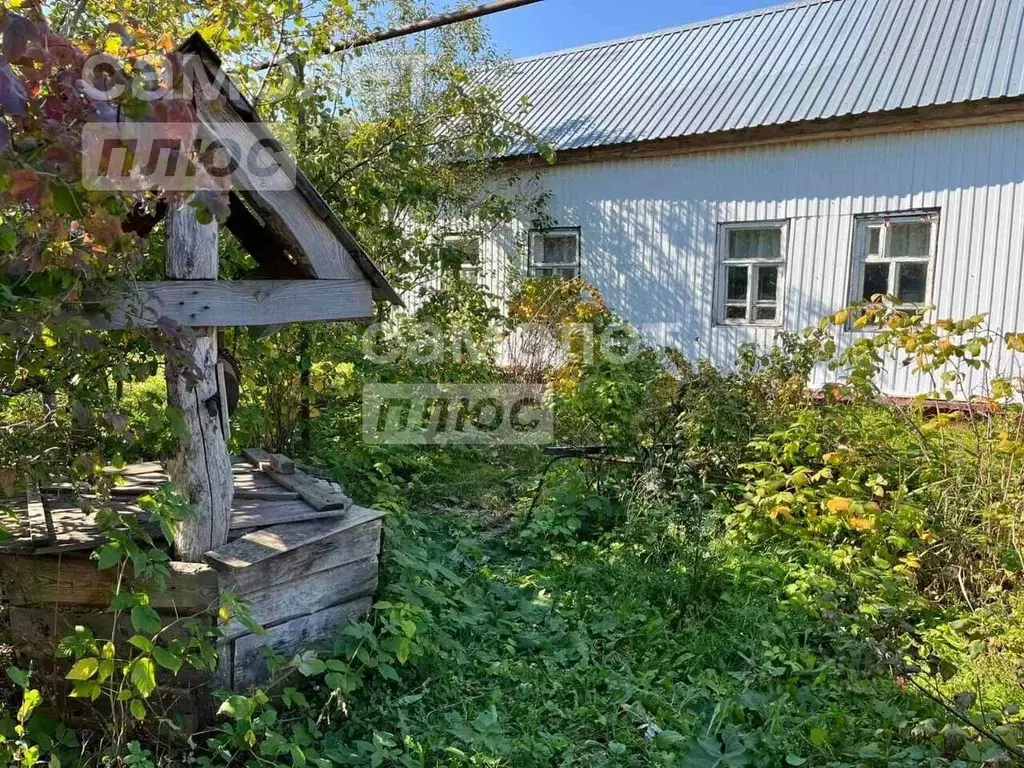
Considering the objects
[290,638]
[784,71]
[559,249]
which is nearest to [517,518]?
[290,638]

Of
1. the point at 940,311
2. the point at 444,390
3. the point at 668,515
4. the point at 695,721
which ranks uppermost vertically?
the point at 940,311

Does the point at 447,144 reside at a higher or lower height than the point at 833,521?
higher

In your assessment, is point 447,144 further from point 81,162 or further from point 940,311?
point 940,311

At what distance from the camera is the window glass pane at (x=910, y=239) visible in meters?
8.72

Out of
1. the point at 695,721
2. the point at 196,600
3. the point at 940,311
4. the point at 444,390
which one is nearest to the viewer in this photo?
the point at 196,600

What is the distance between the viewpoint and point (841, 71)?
966 centimetres

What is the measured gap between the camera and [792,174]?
942 centimetres

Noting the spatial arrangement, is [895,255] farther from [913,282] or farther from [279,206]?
[279,206]

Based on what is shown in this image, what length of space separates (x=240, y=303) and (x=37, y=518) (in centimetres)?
132

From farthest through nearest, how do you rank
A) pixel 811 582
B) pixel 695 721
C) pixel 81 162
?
pixel 811 582, pixel 695 721, pixel 81 162

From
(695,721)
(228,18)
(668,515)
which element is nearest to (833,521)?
(668,515)

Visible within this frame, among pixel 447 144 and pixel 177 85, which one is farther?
pixel 447 144

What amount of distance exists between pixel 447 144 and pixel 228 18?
2.36 meters

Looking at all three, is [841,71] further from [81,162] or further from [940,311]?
[81,162]
